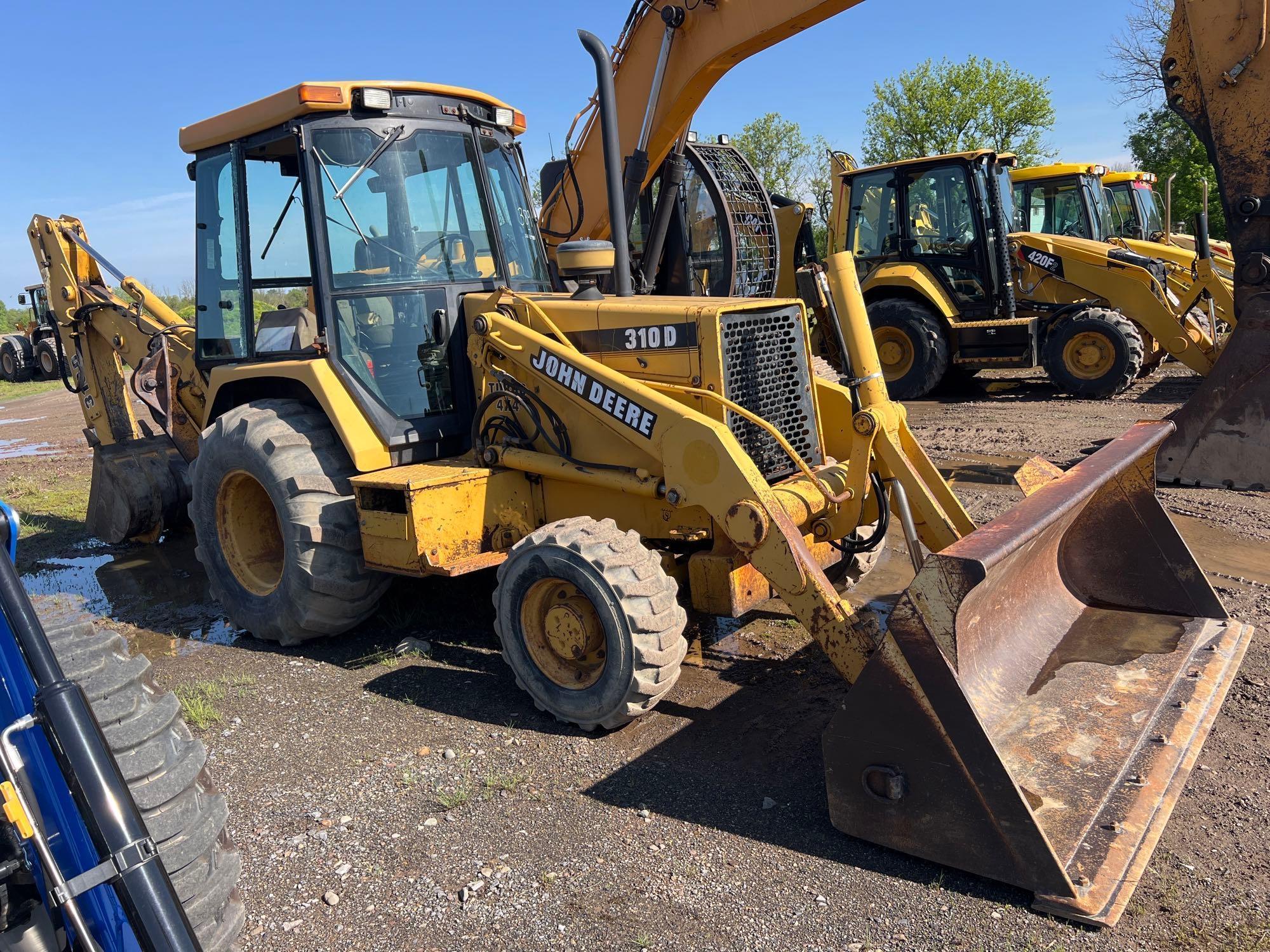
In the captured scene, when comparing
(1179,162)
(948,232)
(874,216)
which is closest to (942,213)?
(948,232)

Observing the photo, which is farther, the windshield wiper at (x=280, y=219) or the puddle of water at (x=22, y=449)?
the puddle of water at (x=22, y=449)

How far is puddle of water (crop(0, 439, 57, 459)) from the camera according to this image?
12.9m

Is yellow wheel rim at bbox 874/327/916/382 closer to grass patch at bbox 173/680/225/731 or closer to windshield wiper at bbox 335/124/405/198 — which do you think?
windshield wiper at bbox 335/124/405/198

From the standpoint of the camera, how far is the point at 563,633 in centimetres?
410

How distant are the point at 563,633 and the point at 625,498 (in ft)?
2.59

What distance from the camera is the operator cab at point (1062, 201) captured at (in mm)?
12922

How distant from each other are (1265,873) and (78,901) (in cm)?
310

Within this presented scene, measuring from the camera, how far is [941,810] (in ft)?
9.84

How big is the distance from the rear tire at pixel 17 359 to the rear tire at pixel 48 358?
0.25 m

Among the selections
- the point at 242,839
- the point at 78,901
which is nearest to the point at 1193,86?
the point at 242,839

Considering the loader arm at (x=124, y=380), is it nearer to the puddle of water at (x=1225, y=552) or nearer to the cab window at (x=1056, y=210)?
the puddle of water at (x=1225, y=552)

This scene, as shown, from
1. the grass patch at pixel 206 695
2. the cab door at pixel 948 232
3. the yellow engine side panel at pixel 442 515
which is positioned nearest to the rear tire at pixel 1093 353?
the cab door at pixel 948 232

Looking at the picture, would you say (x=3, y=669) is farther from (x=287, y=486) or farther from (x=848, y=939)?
(x=287, y=486)

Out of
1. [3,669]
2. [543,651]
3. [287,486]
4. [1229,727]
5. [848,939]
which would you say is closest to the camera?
[3,669]
